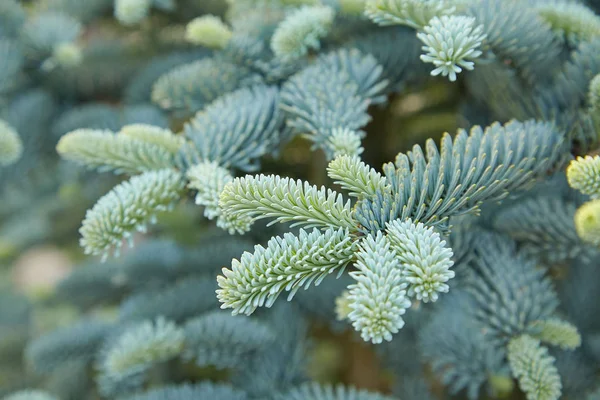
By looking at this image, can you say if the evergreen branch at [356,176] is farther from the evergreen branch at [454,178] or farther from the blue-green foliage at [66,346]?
the blue-green foliage at [66,346]

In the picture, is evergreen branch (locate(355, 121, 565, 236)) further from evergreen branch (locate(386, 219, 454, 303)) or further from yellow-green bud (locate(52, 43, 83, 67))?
yellow-green bud (locate(52, 43, 83, 67))

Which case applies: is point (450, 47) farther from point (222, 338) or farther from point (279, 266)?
point (222, 338)

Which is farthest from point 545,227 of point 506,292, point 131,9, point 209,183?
point 131,9

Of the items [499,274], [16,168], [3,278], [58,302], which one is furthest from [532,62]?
[3,278]

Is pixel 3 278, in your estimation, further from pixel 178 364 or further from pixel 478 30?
pixel 478 30

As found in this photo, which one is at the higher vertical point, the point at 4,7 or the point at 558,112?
the point at 4,7

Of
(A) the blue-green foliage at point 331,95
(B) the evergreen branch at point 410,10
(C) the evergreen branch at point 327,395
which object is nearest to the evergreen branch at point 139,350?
(C) the evergreen branch at point 327,395
